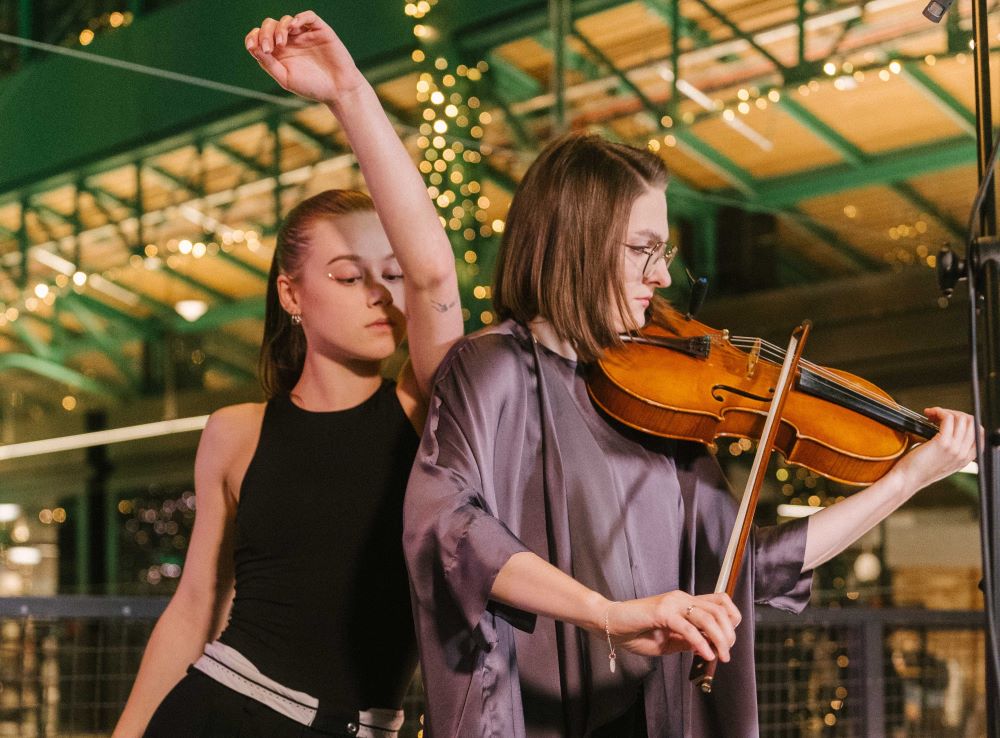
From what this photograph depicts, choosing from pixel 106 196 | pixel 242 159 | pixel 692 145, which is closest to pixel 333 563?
pixel 106 196

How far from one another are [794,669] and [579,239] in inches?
95.8

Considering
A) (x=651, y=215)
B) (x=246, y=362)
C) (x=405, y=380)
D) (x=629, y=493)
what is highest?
(x=246, y=362)

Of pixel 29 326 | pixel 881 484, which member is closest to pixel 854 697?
pixel 881 484

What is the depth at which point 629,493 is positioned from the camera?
124 cm

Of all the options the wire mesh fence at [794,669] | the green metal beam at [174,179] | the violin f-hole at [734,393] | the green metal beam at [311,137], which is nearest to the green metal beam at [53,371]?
the green metal beam at [174,179]

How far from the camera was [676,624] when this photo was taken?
37.6 inches

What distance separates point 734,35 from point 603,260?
3749 millimetres

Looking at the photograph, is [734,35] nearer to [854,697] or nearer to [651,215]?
[854,697]

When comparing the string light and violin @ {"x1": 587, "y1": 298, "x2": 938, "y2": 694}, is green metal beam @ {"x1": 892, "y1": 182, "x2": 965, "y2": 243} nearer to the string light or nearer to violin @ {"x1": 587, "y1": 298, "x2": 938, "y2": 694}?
the string light

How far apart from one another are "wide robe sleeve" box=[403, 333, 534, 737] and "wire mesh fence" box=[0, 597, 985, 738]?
112 cm

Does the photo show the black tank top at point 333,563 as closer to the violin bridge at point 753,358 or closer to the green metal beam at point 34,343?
the violin bridge at point 753,358

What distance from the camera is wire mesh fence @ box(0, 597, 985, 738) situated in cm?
231

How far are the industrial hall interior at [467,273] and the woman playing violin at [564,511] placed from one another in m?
0.01

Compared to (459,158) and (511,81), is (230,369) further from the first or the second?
(511,81)
